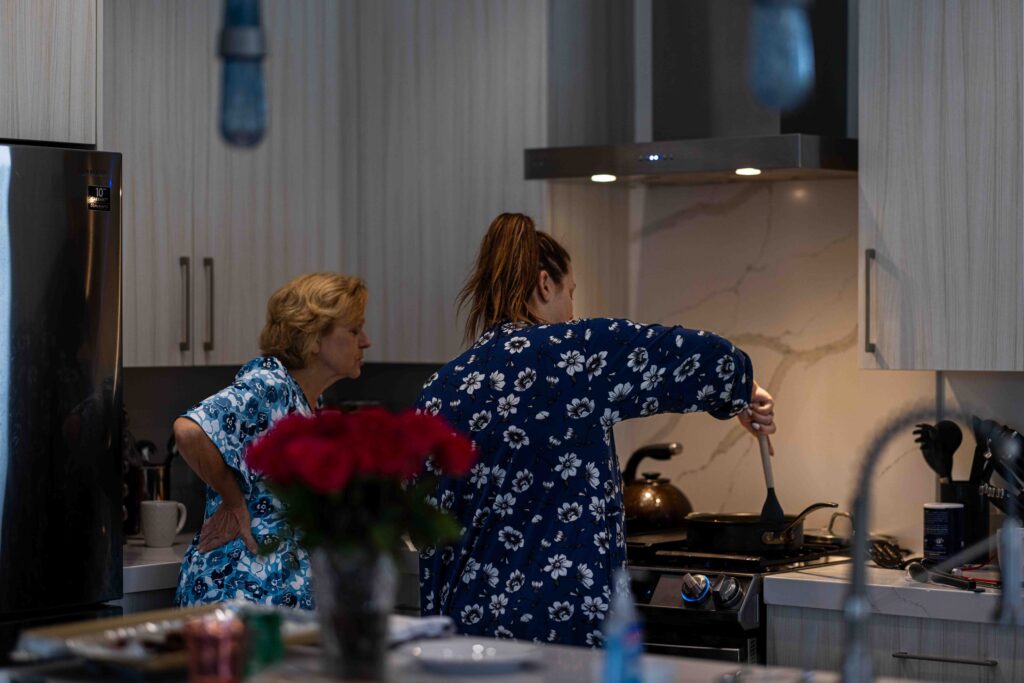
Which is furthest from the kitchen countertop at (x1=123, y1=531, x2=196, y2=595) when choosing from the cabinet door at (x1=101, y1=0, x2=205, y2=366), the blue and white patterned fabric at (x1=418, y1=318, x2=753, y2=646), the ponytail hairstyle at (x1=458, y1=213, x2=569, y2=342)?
the ponytail hairstyle at (x1=458, y1=213, x2=569, y2=342)

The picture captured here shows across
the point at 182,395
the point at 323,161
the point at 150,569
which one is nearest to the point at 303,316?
the point at 150,569

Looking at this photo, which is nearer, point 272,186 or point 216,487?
point 216,487

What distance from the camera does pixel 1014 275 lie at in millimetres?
3238

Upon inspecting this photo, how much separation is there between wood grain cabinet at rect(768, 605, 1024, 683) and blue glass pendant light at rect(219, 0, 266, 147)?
68.7 inches

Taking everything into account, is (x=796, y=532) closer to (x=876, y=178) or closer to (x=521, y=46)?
(x=876, y=178)

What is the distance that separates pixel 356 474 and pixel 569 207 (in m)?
2.17

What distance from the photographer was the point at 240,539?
3.32 meters

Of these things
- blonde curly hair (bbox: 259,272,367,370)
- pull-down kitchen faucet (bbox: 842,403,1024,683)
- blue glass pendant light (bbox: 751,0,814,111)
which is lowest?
pull-down kitchen faucet (bbox: 842,403,1024,683)

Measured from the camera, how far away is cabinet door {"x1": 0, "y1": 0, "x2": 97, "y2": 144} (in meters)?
3.24

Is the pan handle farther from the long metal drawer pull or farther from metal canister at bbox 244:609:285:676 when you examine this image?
metal canister at bbox 244:609:285:676

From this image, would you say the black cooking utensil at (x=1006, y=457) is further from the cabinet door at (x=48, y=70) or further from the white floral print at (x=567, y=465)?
the cabinet door at (x=48, y=70)

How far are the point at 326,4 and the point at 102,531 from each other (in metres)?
1.61

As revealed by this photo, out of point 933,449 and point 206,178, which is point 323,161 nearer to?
point 206,178

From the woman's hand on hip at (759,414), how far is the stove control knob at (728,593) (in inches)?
15.3
